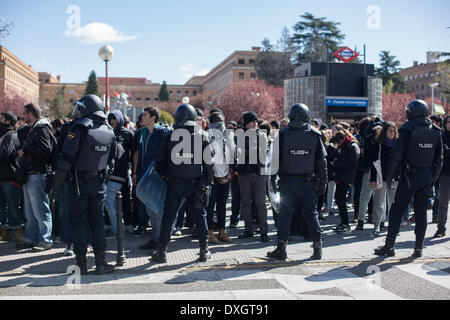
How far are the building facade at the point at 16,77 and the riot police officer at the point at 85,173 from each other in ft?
282

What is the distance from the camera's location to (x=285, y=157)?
662 centimetres

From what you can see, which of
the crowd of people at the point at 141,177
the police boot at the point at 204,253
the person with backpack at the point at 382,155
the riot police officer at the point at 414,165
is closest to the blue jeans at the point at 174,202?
the crowd of people at the point at 141,177

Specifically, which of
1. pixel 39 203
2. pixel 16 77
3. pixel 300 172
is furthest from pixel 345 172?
pixel 16 77

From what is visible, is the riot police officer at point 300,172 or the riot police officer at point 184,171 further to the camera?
the riot police officer at point 300,172

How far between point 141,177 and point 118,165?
0.81m

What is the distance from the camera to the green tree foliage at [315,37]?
71688 millimetres

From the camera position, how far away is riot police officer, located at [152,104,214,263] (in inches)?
247

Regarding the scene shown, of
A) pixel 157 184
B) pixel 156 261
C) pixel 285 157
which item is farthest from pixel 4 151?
pixel 285 157

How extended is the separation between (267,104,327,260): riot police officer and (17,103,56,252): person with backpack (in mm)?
3437

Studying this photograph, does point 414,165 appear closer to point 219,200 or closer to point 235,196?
point 219,200

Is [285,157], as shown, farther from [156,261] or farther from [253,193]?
[156,261]

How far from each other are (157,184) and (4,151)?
2656mm

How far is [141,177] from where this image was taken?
7266 millimetres

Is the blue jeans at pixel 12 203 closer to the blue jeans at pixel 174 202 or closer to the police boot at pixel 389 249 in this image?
the blue jeans at pixel 174 202
